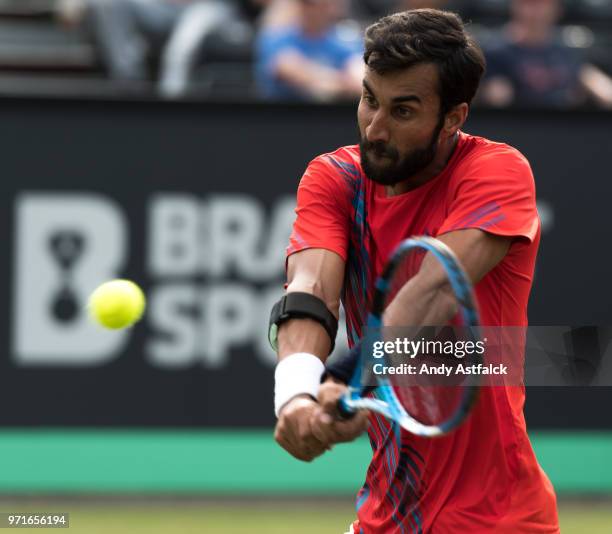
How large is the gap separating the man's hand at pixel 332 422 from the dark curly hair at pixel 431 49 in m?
0.88

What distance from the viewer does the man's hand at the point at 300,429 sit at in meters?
3.03

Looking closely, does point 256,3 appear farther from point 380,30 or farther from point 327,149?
point 380,30

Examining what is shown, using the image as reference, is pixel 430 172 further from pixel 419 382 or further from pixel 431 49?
pixel 419 382

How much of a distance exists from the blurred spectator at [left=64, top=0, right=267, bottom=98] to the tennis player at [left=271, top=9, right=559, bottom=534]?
594cm

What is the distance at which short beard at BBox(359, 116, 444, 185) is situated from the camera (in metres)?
3.39

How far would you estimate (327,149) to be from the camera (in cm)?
747

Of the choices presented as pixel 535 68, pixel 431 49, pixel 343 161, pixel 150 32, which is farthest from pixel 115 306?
pixel 150 32

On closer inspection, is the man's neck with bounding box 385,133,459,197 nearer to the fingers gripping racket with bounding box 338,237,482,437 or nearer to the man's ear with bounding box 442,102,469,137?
the man's ear with bounding box 442,102,469,137

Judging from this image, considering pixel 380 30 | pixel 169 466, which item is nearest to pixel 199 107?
pixel 169 466

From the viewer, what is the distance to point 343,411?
9.75 feet

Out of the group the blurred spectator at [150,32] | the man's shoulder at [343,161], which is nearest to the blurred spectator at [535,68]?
the blurred spectator at [150,32]
